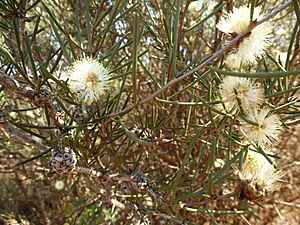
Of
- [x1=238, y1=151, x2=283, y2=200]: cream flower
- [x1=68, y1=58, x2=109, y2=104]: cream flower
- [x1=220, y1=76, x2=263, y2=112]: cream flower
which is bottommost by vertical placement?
[x1=238, y1=151, x2=283, y2=200]: cream flower

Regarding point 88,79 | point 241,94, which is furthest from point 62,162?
point 241,94

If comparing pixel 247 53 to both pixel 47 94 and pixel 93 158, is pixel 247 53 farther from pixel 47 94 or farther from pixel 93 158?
pixel 93 158

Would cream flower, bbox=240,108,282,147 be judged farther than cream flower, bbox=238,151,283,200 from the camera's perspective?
No

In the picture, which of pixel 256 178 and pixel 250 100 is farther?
pixel 256 178

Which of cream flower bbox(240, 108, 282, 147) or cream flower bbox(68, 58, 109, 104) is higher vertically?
cream flower bbox(68, 58, 109, 104)

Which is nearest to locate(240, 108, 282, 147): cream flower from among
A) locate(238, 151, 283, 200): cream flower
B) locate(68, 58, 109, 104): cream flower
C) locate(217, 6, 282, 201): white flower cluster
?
locate(217, 6, 282, 201): white flower cluster

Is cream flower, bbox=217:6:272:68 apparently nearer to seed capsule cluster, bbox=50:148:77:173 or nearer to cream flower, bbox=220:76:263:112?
cream flower, bbox=220:76:263:112

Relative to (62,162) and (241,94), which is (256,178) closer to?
(241,94)
